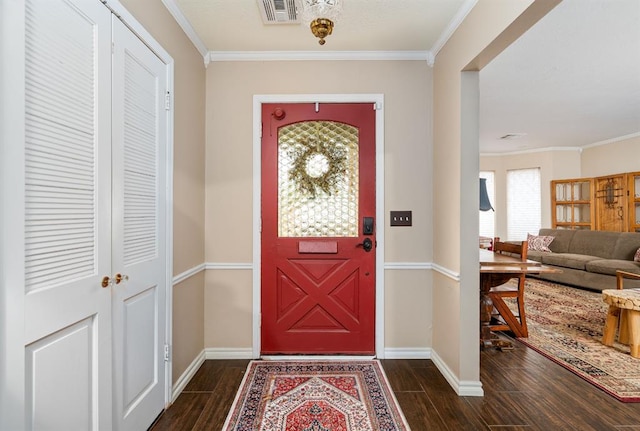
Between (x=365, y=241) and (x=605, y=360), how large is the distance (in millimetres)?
2306

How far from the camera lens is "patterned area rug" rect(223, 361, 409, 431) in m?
1.91

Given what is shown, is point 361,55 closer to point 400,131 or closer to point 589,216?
point 400,131

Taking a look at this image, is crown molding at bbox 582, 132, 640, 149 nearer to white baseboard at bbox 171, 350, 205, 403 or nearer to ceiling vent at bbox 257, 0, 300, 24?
ceiling vent at bbox 257, 0, 300, 24

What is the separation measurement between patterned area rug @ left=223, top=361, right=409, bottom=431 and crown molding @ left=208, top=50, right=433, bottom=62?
103 inches

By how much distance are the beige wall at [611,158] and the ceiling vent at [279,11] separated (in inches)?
267

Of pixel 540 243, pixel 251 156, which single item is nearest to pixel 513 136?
pixel 540 243

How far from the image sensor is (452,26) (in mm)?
2326

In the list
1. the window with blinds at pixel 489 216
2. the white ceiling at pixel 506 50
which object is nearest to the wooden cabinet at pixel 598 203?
the window with blinds at pixel 489 216

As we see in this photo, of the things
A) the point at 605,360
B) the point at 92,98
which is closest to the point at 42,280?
the point at 92,98

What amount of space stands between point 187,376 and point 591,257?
6316 millimetres

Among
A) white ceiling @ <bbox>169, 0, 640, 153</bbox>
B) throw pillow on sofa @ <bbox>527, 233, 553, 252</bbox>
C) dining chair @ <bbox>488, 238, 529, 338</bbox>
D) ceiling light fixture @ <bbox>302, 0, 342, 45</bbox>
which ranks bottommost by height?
dining chair @ <bbox>488, 238, 529, 338</bbox>

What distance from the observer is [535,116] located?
15.3 feet

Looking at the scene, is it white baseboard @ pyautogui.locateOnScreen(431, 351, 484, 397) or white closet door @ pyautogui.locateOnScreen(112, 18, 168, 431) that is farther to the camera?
white baseboard @ pyautogui.locateOnScreen(431, 351, 484, 397)

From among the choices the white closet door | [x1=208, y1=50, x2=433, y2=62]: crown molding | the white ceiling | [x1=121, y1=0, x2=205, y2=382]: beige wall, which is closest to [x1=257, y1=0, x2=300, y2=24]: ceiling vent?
the white ceiling
